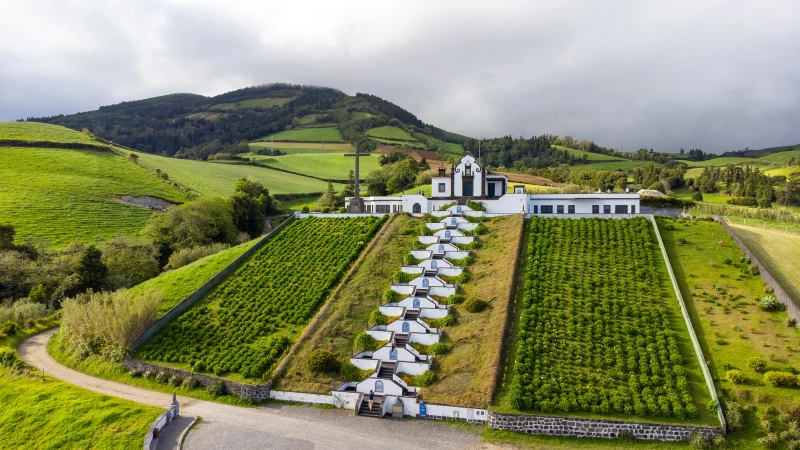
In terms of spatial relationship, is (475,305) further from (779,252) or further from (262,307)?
(779,252)

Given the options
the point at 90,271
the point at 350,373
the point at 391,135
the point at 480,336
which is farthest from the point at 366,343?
the point at 391,135

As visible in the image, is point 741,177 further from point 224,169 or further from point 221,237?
point 224,169

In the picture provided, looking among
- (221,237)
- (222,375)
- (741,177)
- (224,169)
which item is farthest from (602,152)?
(222,375)

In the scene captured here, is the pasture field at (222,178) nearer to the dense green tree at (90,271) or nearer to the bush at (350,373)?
the dense green tree at (90,271)

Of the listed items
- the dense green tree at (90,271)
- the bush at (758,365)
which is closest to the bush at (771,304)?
the bush at (758,365)

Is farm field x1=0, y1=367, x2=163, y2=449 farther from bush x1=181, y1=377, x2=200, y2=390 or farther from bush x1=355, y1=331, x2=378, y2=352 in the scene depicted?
bush x1=355, y1=331, x2=378, y2=352
